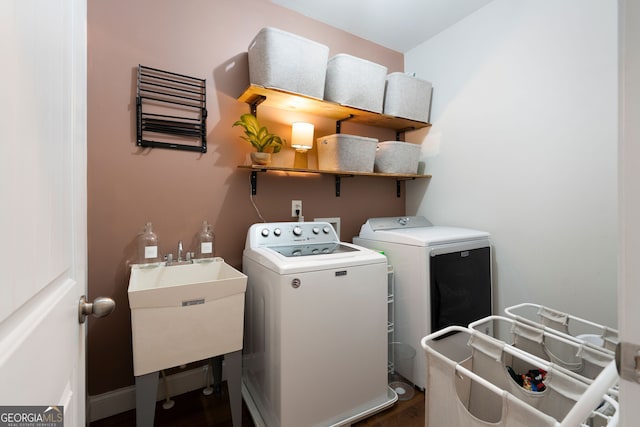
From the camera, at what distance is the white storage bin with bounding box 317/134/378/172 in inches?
80.5

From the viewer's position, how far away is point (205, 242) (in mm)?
1805

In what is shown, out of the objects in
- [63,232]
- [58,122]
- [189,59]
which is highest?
[189,59]

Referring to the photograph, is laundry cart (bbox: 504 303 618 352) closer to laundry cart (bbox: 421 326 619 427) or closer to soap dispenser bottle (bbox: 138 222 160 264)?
laundry cart (bbox: 421 326 619 427)

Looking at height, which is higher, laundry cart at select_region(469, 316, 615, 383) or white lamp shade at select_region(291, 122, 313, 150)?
white lamp shade at select_region(291, 122, 313, 150)

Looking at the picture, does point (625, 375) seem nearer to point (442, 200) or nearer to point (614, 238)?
point (614, 238)

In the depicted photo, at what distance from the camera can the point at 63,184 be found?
0.55 metres

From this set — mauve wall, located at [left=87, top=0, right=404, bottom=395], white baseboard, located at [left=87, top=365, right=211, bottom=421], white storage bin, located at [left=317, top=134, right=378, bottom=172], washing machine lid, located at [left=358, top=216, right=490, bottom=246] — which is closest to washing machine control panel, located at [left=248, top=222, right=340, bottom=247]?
mauve wall, located at [left=87, top=0, right=404, bottom=395]

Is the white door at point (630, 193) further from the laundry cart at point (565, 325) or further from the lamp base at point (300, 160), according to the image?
the lamp base at point (300, 160)

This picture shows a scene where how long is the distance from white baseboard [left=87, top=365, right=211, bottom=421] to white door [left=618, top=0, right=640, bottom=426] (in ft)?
6.66

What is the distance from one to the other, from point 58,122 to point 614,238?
2362 mm

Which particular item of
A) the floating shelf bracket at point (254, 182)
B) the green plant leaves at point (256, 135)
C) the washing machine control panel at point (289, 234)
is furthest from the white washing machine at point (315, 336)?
the green plant leaves at point (256, 135)

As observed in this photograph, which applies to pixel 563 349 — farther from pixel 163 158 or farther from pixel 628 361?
pixel 163 158

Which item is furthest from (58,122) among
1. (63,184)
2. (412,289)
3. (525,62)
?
(525,62)

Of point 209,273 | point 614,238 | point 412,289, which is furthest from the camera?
point 412,289
